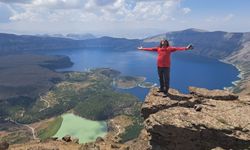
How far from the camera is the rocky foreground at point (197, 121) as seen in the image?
34.5 metres

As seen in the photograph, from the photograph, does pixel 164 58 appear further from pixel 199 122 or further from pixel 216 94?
pixel 199 122

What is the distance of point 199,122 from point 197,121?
0.30 m

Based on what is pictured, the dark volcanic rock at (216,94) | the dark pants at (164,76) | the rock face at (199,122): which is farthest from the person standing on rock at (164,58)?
the dark volcanic rock at (216,94)

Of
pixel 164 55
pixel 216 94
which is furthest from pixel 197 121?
pixel 164 55

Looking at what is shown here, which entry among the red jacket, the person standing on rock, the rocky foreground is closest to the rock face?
the rocky foreground

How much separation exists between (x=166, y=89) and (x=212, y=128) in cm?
1272

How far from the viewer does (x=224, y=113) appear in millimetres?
37812

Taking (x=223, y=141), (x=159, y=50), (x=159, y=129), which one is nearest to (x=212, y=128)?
(x=223, y=141)

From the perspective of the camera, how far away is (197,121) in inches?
1441

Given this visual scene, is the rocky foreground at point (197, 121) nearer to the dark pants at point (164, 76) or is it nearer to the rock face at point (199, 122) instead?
the rock face at point (199, 122)

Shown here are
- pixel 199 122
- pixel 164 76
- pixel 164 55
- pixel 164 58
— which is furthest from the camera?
pixel 164 76

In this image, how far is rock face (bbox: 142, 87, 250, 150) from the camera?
34500mm

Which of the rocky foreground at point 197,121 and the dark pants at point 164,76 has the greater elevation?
the dark pants at point 164,76

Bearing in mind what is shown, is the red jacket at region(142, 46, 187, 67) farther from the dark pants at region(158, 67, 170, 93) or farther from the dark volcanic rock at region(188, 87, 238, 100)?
the dark volcanic rock at region(188, 87, 238, 100)
